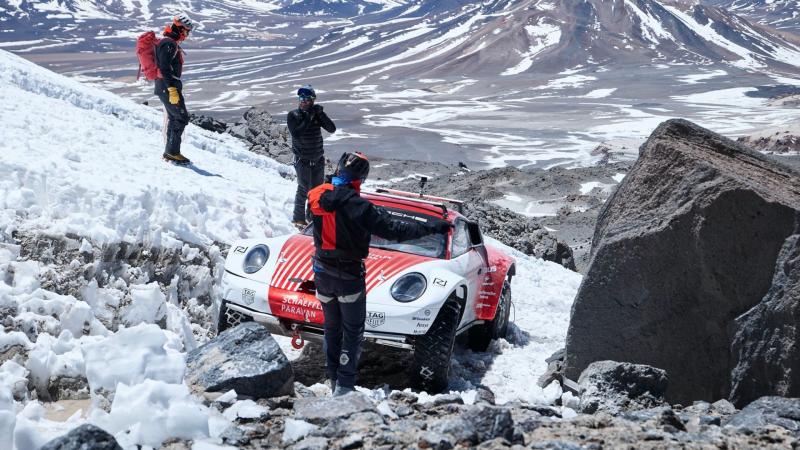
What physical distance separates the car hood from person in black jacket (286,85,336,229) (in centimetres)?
268

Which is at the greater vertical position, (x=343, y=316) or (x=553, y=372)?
(x=343, y=316)

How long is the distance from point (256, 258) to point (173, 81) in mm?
4839

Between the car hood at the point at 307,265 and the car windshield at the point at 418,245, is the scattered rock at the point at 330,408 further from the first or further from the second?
the car windshield at the point at 418,245

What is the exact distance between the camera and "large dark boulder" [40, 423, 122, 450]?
10.6 ft

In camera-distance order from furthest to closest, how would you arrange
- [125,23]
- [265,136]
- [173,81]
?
[125,23]
[265,136]
[173,81]

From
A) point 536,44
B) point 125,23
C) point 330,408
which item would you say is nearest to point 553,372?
point 330,408

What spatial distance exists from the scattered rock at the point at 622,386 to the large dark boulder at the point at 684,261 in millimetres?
473

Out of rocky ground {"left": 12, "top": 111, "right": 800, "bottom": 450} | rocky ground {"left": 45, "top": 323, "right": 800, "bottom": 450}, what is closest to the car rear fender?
rocky ground {"left": 12, "top": 111, "right": 800, "bottom": 450}

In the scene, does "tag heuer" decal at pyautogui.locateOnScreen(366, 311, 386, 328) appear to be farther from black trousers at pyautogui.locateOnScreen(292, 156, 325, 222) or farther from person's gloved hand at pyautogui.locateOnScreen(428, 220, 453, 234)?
black trousers at pyautogui.locateOnScreen(292, 156, 325, 222)

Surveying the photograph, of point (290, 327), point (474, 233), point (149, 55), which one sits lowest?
point (290, 327)

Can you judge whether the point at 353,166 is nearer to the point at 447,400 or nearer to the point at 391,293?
the point at 391,293

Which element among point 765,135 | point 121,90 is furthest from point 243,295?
point 121,90

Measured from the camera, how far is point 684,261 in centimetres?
589

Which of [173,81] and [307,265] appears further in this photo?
[173,81]
